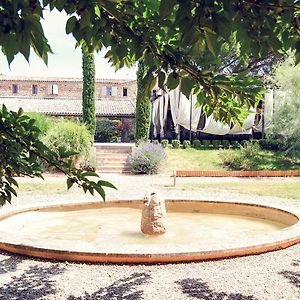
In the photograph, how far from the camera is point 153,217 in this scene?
328 inches

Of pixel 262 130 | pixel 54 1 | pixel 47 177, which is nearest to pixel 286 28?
pixel 54 1

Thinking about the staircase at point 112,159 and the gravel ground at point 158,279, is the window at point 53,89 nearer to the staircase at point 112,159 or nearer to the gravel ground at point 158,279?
the staircase at point 112,159

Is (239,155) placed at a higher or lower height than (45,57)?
lower

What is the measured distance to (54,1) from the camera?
67.4 inches

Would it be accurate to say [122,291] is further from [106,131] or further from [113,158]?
[106,131]

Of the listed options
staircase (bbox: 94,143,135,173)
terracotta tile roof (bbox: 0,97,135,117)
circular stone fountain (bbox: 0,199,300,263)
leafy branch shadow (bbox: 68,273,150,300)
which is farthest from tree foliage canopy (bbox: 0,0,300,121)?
terracotta tile roof (bbox: 0,97,135,117)

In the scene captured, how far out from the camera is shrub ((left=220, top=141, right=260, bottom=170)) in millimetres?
21891

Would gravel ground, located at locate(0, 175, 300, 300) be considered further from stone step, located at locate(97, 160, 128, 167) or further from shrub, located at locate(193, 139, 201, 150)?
shrub, located at locate(193, 139, 201, 150)

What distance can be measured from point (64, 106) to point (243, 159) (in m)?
24.5

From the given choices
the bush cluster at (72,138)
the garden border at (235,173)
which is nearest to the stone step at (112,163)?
the bush cluster at (72,138)

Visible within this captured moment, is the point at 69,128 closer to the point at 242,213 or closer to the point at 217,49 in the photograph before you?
the point at 242,213

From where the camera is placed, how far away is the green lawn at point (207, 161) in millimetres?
22125

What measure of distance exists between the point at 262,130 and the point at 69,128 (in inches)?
603

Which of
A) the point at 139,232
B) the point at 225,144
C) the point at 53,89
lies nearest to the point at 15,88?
the point at 53,89
